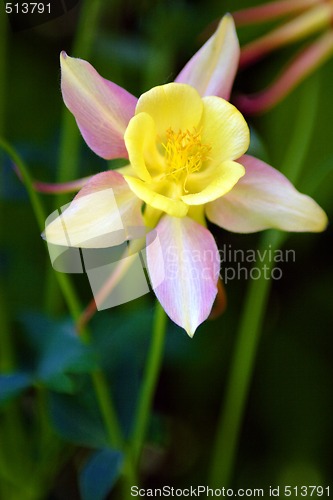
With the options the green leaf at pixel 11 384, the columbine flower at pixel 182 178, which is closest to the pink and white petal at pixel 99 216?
the columbine flower at pixel 182 178

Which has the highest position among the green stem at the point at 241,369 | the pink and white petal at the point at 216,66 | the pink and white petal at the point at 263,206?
the pink and white petal at the point at 216,66

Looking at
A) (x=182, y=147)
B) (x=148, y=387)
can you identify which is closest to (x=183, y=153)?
(x=182, y=147)

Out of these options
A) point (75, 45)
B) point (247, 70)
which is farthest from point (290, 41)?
point (75, 45)

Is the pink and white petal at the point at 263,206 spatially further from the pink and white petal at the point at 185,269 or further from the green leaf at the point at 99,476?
the green leaf at the point at 99,476

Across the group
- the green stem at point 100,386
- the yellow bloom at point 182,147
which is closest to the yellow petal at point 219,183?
the yellow bloom at point 182,147

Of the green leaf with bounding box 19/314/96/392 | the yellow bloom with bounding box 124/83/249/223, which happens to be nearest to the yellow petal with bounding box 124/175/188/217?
the yellow bloom with bounding box 124/83/249/223

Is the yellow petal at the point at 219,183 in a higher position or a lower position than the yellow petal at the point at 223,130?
lower

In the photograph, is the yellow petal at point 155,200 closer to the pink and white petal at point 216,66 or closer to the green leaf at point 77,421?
the pink and white petal at point 216,66

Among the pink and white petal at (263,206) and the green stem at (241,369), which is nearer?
the pink and white petal at (263,206)
